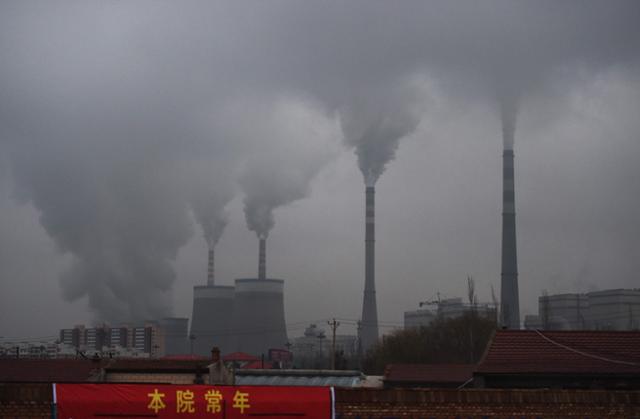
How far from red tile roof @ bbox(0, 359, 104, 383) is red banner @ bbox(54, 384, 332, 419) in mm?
19914

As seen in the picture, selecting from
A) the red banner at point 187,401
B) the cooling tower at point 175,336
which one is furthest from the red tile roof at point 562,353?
the cooling tower at point 175,336

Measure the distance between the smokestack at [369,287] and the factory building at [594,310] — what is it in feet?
55.7

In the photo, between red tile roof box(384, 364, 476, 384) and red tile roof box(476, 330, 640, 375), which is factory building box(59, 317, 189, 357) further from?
red tile roof box(476, 330, 640, 375)

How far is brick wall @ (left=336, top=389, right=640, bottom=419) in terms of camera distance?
1145 centimetres

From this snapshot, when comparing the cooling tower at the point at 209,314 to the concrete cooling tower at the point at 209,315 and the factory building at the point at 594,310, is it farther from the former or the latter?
the factory building at the point at 594,310

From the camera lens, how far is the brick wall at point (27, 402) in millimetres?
10523

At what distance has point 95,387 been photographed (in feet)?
34.4

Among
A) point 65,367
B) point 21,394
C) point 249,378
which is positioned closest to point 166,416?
point 21,394

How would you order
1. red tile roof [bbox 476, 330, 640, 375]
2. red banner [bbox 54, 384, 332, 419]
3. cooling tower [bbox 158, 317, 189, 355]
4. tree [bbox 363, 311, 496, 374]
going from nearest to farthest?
red banner [bbox 54, 384, 332, 419]
red tile roof [bbox 476, 330, 640, 375]
tree [bbox 363, 311, 496, 374]
cooling tower [bbox 158, 317, 189, 355]

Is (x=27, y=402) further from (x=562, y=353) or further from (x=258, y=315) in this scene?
(x=258, y=315)

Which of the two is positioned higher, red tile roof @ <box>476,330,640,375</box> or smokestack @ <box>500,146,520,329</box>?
smokestack @ <box>500,146,520,329</box>

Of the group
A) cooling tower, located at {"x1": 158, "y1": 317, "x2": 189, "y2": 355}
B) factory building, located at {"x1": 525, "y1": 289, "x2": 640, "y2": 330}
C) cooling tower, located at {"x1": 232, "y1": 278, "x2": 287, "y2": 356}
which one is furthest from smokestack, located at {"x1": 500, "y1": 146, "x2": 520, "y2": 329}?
cooling tower, located at {"x1": 158, "y1": 317, "x2": 189, "y2": 355}

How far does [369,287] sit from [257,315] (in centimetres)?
1274

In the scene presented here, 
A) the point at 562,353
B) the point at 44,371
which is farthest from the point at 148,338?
the point at 562,353
